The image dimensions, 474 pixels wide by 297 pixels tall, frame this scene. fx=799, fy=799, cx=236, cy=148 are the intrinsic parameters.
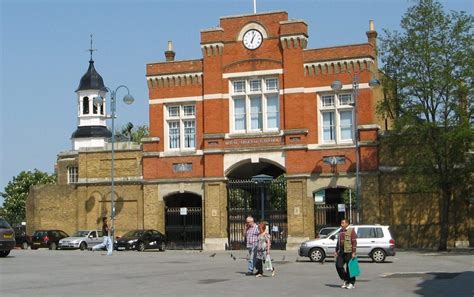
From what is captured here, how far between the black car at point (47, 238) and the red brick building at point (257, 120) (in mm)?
7412

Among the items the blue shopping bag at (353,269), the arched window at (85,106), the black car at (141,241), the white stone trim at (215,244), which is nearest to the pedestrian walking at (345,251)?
the blue shopping bag at (353,269)

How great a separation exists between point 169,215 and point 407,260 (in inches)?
795

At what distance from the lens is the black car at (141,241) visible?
156 ft

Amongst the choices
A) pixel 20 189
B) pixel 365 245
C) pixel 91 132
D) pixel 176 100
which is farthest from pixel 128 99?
pixel 20 189

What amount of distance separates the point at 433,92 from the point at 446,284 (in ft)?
74.3

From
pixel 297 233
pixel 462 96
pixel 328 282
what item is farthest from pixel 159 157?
pixel 328 282

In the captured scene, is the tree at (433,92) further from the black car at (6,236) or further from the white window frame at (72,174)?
the white window frame at (72,174)

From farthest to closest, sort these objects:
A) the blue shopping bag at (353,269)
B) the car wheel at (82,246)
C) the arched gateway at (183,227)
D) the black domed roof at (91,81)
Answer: the black domed roof at (91,81), the car wheel at (82,246), the arched gateway at (183,227), the blue shopping bag at (353,269)

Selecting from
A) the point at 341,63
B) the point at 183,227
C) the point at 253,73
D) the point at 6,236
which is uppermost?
the point at 341,63

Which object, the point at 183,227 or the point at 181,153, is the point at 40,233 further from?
the point at 181,153

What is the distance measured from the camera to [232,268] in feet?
96.3

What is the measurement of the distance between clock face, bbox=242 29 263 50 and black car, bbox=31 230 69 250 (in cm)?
1802

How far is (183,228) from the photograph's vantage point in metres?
50.7

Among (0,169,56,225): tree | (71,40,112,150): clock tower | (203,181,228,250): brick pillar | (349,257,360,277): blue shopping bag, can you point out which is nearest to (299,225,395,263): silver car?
(349,257,360,277): blue shopping bag
